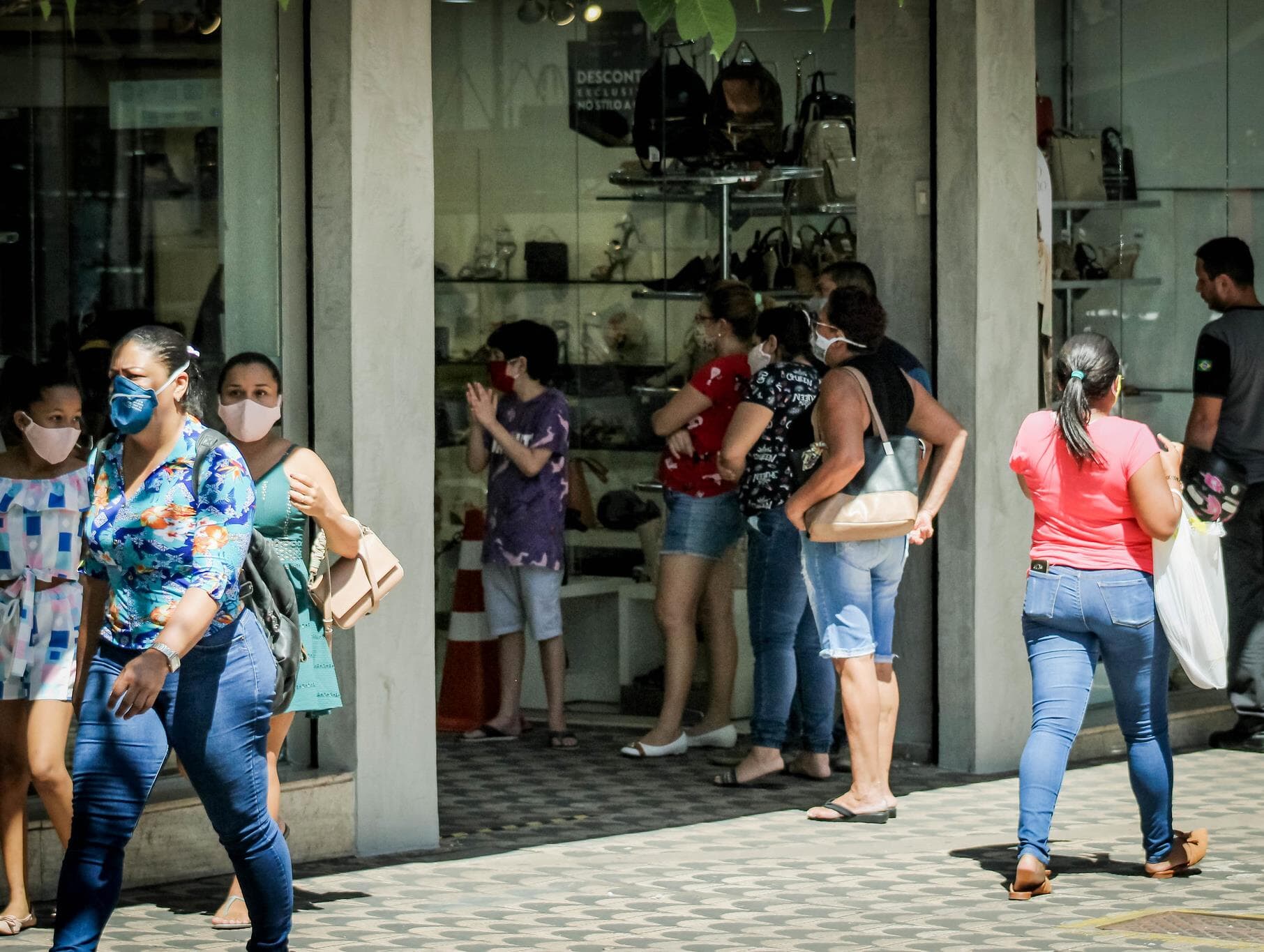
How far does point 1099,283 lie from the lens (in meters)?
10.5

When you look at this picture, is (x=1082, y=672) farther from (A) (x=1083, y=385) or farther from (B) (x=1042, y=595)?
(A) (x=1083, y=385)

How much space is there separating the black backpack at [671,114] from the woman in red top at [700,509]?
2.01m

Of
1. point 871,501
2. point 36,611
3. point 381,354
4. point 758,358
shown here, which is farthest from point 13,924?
point 758,358

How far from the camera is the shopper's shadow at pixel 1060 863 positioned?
7.39m

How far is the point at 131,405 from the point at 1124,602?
3290mm

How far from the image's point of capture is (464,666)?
10.6 metres

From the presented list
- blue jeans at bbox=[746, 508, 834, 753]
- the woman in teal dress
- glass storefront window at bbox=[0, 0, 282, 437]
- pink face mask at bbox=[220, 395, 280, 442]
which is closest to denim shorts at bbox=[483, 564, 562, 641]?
blue jeans at bbox=[746, 508, 834, 753]

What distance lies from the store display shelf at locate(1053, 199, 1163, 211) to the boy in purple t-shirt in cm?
247

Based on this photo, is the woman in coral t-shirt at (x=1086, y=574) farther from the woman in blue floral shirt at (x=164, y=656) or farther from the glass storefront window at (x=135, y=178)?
the glass storefront window at (x=135, y=178)

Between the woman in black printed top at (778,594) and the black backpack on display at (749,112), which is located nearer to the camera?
the woman in black printed top at (778,594)

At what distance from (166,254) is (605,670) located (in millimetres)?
3801

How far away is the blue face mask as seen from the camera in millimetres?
5355

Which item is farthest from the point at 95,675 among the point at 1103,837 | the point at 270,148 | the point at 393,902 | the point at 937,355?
the point at 937,355

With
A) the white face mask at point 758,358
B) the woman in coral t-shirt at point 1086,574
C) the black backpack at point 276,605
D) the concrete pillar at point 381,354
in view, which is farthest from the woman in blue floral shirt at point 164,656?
the white face mask at point 758,358
